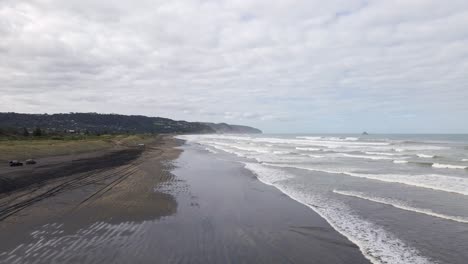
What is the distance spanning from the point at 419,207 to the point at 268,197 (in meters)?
5.60

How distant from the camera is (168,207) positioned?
489 inches

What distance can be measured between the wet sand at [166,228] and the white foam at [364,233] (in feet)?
1.08

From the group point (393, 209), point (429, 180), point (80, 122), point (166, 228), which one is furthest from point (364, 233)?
point (80, 122)

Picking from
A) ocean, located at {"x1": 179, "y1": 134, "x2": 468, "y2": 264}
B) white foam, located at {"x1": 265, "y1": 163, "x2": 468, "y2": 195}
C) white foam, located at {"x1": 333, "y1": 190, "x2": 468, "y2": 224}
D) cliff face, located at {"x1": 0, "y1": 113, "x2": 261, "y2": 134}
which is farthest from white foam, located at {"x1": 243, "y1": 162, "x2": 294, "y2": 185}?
cliff face, located at {"x1": 0, "y1": 113, "x2": 261, "y2": 134}

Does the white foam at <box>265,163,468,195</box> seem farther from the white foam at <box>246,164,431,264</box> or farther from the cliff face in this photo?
the cliff face

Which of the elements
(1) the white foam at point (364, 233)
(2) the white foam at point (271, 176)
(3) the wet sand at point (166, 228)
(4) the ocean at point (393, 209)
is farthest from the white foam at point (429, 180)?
(3) the wet sand at point (166, 228)

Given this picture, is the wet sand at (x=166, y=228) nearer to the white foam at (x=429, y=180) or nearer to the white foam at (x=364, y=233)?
the white foam at (x=364, y=233)

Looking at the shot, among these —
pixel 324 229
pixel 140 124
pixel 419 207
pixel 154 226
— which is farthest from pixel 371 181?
pixel 140 124

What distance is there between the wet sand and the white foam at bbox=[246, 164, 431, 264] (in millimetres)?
331

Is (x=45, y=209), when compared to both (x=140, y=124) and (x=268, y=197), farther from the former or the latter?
(x=140, y=124)

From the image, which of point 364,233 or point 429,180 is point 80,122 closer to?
point 429,180

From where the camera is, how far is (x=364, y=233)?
31.7 feet

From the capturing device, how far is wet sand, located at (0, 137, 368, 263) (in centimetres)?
766

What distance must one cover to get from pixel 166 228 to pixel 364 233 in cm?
539
